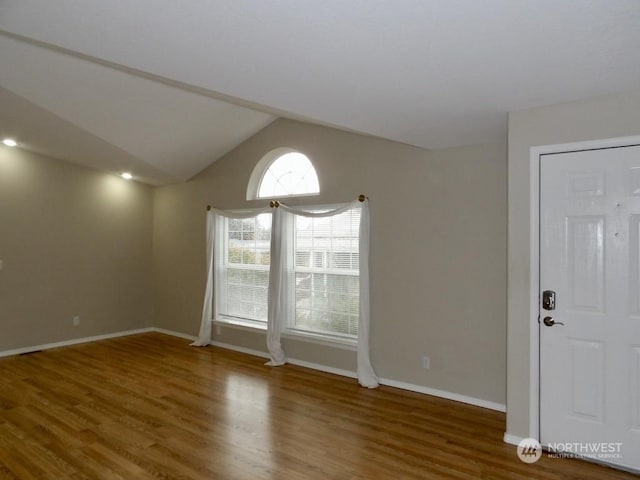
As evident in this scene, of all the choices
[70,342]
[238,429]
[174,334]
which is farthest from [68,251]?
[238,429]

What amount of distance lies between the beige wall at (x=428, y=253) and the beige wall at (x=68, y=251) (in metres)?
3.08

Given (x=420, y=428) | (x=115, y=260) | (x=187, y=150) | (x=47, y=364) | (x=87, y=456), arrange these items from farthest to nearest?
(x=115, y=260), (x=187, y=150), (x=47, y=364), (x=420, y=428), (x=87, y=456)

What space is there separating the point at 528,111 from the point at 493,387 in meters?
2.33

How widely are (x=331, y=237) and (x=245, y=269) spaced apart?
60.8 inches

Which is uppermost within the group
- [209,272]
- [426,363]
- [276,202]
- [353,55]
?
[353,55]

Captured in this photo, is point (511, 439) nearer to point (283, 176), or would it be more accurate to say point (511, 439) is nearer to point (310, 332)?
point (310, 332)

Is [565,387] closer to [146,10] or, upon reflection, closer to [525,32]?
[525,32]

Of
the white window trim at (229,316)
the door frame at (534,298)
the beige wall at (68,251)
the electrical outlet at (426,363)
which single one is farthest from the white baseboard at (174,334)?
the door frame at (534,298)

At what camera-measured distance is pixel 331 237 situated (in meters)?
4.76

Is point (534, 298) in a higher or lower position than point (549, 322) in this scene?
higher

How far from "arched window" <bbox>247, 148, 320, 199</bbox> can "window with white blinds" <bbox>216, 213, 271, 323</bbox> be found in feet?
1.18

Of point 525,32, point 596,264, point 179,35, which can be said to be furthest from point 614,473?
point 179,35

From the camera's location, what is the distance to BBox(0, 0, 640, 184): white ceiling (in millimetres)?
2010

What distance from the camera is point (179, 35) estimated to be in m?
2.29
